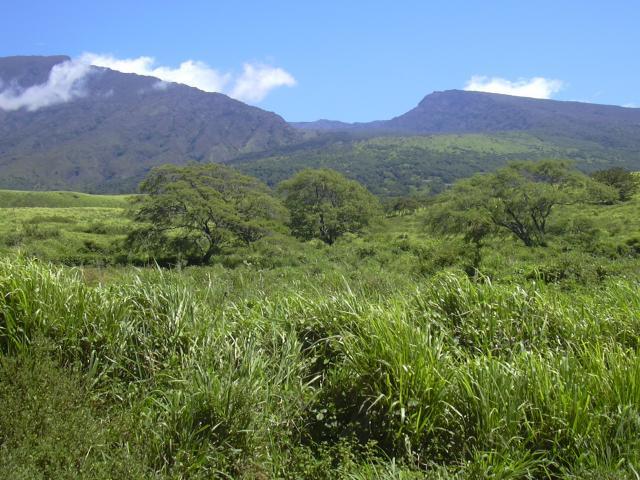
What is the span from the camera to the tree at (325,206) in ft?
156

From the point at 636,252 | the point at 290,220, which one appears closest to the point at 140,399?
the point at 636,252

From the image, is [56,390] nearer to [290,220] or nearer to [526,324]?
[526,324]

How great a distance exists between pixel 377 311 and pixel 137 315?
3.01 m

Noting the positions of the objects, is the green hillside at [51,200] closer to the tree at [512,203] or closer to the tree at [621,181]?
the tree at [512,203]

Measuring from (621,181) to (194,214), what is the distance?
154ft

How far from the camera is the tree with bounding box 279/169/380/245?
156 ft

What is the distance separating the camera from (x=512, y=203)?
36281 millimetres

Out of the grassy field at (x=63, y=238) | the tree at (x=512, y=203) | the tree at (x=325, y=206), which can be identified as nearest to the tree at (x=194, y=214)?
the grassy field at (x=63, y=238)

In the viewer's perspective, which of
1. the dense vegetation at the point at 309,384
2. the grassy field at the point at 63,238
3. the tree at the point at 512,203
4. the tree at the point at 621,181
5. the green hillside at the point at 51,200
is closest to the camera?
the dense vegetation at the point at 309,384

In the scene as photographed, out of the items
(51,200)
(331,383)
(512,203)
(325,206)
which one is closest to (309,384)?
(331,383)

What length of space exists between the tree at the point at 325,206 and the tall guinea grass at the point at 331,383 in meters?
40.1

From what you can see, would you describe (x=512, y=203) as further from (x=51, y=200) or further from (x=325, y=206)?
(x=51, y=200)

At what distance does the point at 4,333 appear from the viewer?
5723 millimetres

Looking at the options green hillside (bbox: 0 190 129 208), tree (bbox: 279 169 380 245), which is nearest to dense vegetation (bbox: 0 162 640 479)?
tree (bbox: 279 169 380 245)
